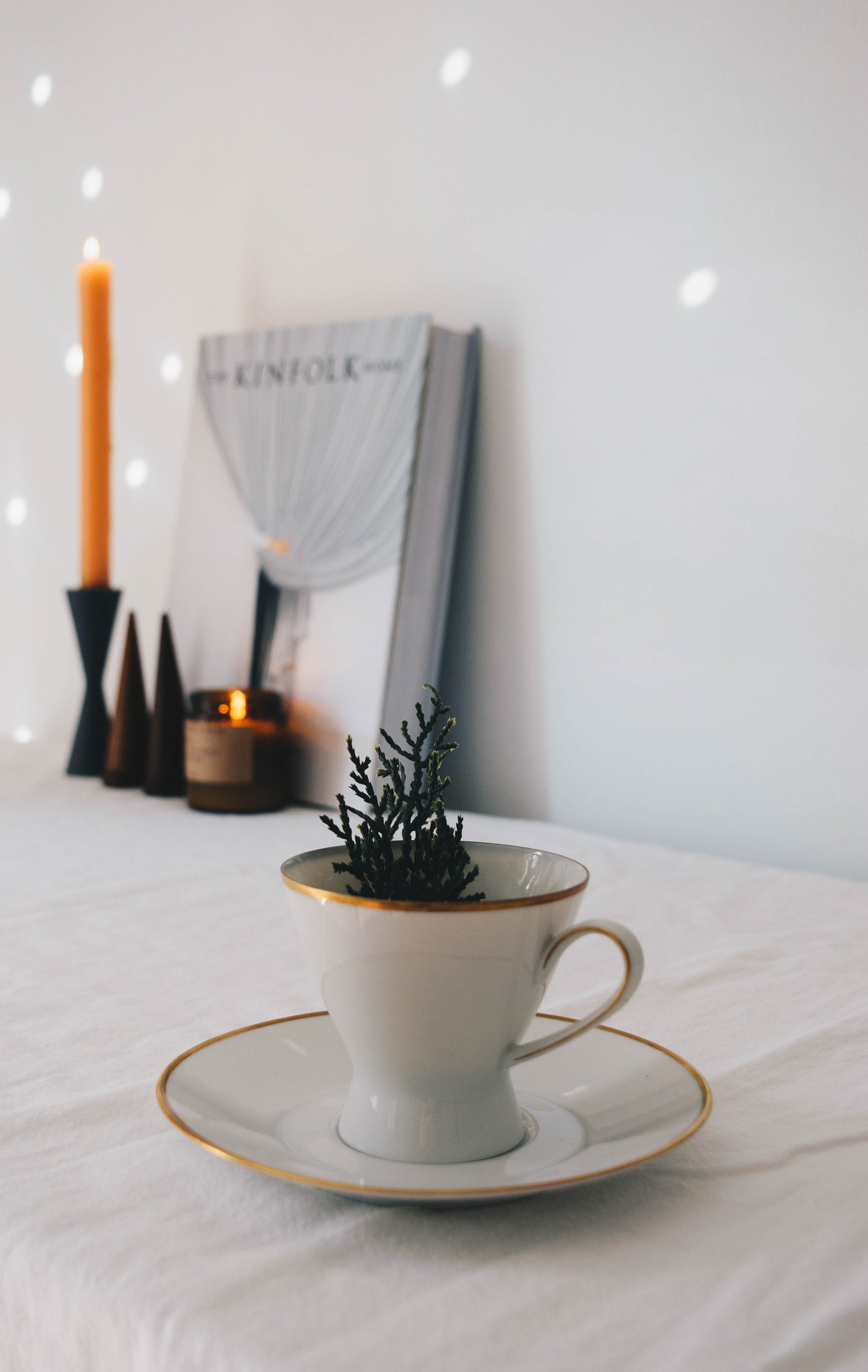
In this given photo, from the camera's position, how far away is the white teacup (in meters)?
0.32

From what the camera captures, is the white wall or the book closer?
the white wall

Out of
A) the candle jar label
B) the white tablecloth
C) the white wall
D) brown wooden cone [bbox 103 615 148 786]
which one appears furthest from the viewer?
brown wooden cone [bbox 103 615 148 786]

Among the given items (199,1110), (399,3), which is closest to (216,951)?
(199,1110)

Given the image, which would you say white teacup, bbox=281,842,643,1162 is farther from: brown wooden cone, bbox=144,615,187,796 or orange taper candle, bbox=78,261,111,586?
orange taper candle, bbox=78,261,111,586

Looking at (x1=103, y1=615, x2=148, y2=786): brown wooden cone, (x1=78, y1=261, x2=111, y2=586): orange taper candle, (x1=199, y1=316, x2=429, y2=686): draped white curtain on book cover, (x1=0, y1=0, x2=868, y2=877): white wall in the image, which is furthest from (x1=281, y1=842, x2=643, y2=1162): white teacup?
(x1=78, y1=261, x2=111, y2=586): orange taper candle

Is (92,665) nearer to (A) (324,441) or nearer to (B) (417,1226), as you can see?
(A) (324,441)

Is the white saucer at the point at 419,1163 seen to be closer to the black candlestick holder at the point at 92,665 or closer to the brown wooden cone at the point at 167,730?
the brown wooden cone at the point at 167,730

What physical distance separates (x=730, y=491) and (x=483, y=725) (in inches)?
13.7

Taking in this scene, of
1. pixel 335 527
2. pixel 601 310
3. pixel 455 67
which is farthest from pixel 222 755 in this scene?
pixel 455 67

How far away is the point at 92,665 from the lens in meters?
1.27

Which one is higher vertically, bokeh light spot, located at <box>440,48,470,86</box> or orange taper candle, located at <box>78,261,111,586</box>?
bokeh light spot, located at <box>440,48,470,86</box>

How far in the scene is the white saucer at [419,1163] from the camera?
0.31m

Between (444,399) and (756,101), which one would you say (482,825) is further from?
(756,101)

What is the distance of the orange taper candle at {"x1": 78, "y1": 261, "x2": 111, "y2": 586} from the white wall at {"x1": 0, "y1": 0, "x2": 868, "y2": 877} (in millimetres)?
200
